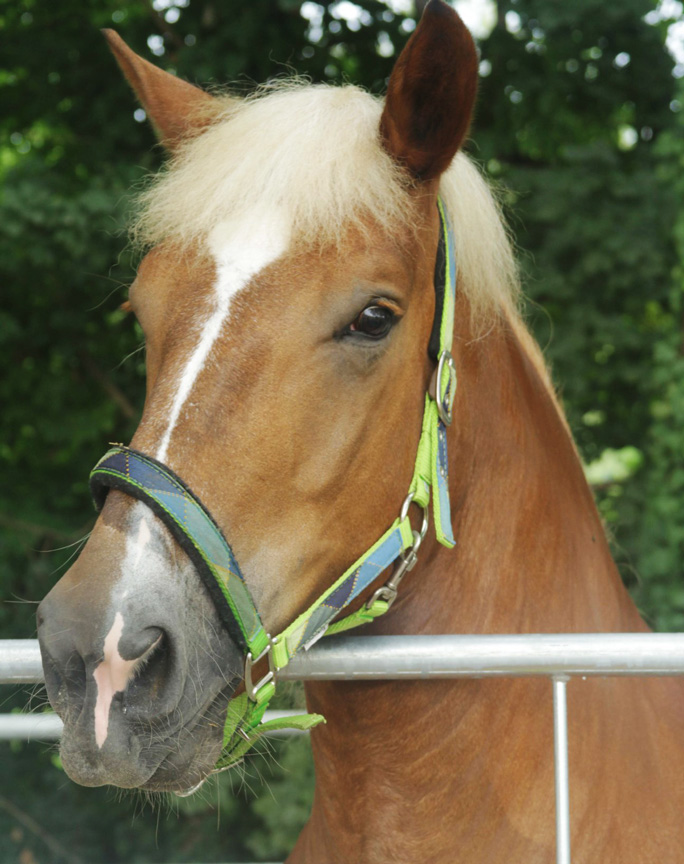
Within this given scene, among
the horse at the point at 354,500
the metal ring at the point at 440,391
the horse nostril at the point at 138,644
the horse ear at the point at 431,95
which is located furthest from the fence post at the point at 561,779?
the horse ear at the point at 431,95

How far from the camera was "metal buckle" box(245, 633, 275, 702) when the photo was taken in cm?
123

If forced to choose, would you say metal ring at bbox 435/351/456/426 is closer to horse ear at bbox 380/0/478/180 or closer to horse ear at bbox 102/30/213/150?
horse ear at bbox 380/0/478/180

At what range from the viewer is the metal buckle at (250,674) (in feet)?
4.04

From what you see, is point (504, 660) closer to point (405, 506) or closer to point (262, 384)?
point (405, 506)

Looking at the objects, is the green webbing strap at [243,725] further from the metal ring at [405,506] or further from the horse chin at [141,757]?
the metal ring at [405,506]

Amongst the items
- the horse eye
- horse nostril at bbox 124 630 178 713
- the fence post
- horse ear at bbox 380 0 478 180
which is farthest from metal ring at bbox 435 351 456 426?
horse nostril at bbox 124 630 178 713

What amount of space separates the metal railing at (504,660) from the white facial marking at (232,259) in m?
0.42

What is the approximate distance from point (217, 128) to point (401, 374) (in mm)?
584

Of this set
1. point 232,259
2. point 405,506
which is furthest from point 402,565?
point 232,259

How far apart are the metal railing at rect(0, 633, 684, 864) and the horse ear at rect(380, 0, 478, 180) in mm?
790

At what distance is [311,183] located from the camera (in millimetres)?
1391

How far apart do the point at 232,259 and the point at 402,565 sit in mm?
557

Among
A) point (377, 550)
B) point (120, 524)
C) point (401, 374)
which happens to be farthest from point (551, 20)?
point (120, 524)

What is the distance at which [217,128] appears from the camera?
5.20 feet
